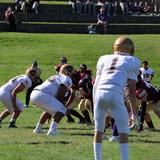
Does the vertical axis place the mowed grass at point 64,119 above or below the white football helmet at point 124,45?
below

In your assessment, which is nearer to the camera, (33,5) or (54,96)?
(54,96)

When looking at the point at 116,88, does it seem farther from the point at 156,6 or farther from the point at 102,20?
the point at 156,6

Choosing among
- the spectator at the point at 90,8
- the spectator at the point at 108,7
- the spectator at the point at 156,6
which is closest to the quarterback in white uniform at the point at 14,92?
the spectator at the point at 108,7

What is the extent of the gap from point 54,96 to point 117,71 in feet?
15.8

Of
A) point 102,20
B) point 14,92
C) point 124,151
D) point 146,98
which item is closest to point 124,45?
point 124,151

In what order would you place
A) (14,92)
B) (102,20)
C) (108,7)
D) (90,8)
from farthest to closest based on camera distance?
(90,8), (108,7), (102,20), (14,92)

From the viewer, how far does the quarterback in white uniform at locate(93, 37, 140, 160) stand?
29.7 feet

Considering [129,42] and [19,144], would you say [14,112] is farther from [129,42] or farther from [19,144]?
[129,42]

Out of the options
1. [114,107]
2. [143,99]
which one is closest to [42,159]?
[114,107]

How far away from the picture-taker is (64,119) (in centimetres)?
1859

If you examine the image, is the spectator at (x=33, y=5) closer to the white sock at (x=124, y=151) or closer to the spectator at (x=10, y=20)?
the spectator at (x=10, y=20)

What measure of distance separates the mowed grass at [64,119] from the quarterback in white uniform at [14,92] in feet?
1.28

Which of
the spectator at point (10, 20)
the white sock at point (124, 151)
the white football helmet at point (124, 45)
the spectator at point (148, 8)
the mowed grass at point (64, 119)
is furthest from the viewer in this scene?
the spectator at point (148, 8)

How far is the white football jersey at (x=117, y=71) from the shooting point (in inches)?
358
